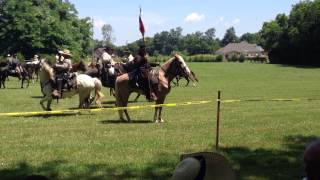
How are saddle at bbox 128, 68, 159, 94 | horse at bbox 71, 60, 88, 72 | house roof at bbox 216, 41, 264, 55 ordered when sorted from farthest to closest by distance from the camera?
house roof at bbox 216, 41, 264, 55 → horse at bbox 71, 60, 88, 72 → saddle at bbox 128, 68, 159, 94

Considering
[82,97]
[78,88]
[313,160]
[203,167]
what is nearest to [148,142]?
[78,88]

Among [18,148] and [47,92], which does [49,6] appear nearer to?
[47,92]

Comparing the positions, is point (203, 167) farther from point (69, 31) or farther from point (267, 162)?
point (69, 31)

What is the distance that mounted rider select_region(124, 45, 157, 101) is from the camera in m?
17.7

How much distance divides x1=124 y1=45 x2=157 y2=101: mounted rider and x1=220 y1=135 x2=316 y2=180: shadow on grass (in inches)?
238

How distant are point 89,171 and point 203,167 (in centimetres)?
600

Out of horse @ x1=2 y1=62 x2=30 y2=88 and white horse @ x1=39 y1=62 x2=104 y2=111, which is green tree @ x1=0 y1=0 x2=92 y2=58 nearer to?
horse @ x1=2 y1=62 x2=30 y2=88

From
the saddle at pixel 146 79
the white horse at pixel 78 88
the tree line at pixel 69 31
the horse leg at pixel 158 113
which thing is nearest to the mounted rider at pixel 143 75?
the saddle at pixel 146 79

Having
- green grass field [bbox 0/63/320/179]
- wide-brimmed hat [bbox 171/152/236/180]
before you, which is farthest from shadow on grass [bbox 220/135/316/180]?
wide-brimmed hat [bbox 171/152/236/180]

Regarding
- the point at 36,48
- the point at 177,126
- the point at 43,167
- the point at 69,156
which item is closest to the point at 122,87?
the point at 177,126

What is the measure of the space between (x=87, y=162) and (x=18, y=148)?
2.45m

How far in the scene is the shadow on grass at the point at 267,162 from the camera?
9.52 meters

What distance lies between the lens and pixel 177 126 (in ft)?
52.6

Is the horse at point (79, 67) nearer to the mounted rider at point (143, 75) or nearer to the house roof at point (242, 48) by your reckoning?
the mounted rider at point (143, 75)
